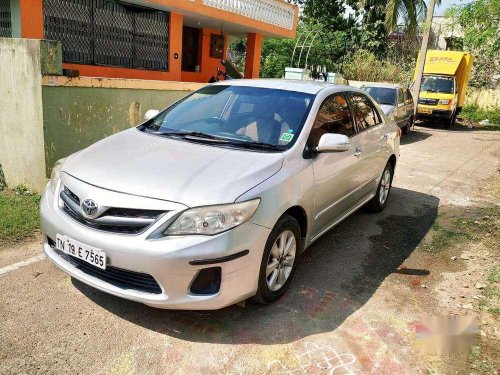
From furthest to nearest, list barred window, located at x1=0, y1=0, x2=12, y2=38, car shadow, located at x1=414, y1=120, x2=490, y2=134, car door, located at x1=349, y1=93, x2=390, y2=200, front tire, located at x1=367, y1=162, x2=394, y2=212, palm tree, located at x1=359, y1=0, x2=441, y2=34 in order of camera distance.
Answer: palm tree, located at x1=359, y1=0, x2=441, y2=34 → car shadow, located at x1=414, y1=120, x2=490, y2=134 → barred window, located at x1=0, y1=0, x2=12, y2=38 → front tire, located at x1=367, y1=162, x2=394, y2=212 → car door, located at x1=349, y1=93, x2=390, y2=200

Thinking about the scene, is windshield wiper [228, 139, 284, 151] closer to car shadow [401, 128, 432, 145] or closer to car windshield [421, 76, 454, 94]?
car shadow [401, 128, 432, 145]

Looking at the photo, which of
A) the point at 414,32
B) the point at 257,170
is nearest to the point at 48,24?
the point at 257,170

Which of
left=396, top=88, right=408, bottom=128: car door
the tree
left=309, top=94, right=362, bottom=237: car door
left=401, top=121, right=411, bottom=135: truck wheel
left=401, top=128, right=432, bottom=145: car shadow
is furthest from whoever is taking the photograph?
left=401, top=121, right=411, bottom=135: truck wheel

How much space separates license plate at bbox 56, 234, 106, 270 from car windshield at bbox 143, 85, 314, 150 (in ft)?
4.24

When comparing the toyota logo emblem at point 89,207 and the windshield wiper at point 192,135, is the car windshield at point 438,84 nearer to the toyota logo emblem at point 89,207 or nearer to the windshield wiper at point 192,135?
the windshield wiper at point 192,135

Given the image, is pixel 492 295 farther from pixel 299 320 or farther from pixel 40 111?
pixel 40 111

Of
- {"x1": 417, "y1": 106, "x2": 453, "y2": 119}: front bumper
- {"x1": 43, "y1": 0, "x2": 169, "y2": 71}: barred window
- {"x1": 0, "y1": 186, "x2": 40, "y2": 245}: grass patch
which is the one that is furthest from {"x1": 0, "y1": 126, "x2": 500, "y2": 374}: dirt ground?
{"x1": 417, "y1": 106, "x2": 453, "y2": 119}: front bumper

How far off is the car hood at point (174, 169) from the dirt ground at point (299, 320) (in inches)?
38.1

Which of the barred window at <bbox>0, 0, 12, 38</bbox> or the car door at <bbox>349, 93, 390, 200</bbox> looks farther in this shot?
the barred window at <bbox>0, 0, 12, 38</bbox>

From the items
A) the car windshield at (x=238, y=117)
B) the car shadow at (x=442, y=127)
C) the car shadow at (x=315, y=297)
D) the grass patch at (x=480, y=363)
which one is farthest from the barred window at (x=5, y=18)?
the car shadow at (x=442, y=127)

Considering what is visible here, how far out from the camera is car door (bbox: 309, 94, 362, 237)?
3.79 m

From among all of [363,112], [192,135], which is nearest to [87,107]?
[192,135]

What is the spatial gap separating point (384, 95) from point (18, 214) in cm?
1062

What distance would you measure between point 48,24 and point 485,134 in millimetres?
15105
